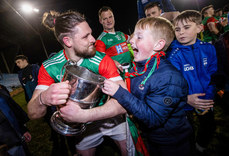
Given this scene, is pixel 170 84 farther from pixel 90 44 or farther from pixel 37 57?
pixel 37 57

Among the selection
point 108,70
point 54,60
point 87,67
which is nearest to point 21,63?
point 54,60

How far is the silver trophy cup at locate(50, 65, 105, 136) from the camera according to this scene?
1.00m

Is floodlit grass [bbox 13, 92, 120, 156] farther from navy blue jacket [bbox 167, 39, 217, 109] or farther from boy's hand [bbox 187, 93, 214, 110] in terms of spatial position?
navy blue jacket [bbox 167, 39, 217, 109]

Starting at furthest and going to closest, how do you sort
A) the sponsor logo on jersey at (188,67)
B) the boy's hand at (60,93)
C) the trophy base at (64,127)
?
the sponsor logo on jersey at (188,67)
the trophy base at (64,127)
the boy's hand at (60,93)

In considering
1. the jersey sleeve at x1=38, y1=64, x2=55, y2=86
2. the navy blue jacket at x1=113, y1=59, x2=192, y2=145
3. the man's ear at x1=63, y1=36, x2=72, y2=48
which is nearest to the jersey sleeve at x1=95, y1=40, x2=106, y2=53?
the man's ear at x1=63, y1=36, x2=72, y2=48

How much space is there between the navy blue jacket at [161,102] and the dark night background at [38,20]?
21.0 ft

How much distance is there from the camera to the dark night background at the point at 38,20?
32.9 feet

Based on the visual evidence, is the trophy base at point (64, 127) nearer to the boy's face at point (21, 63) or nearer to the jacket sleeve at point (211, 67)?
the jacket sleeve at point (211, 67)

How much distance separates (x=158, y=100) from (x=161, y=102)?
3 cm

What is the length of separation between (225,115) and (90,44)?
144 inches

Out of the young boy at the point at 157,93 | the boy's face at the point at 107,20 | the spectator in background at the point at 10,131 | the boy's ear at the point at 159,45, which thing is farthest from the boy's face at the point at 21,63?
the boy's ear at the point at 159,45

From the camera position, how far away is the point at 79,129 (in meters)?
1.30

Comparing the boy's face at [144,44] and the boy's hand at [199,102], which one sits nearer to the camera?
the boy's face at [144,44]

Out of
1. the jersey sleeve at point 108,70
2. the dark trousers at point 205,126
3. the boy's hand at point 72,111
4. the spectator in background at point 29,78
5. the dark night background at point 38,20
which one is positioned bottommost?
the dark trousers at point 205,126
